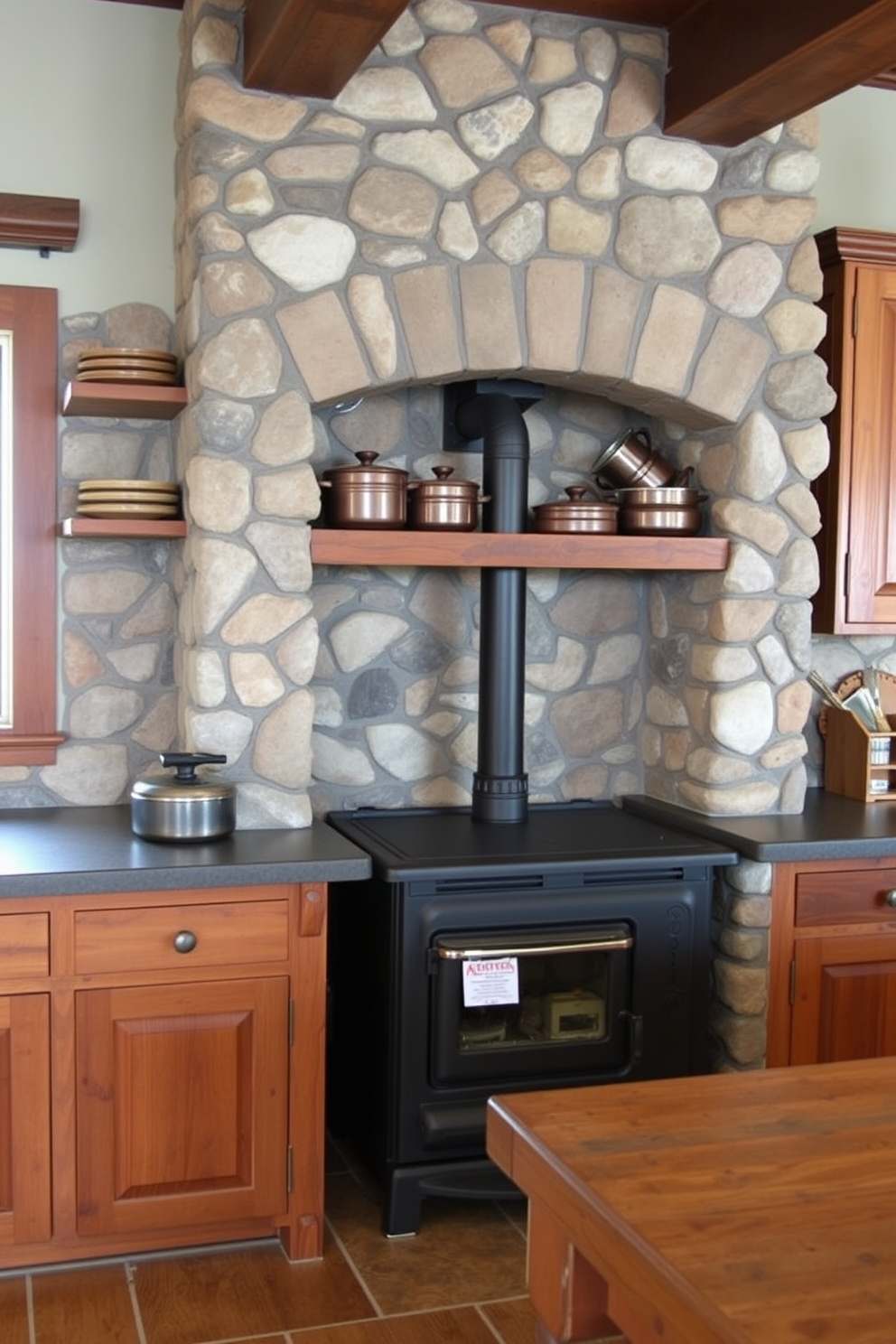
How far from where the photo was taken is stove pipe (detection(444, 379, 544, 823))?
132 inches

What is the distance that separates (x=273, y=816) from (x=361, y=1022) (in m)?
0.51

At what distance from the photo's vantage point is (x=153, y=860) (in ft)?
9.14

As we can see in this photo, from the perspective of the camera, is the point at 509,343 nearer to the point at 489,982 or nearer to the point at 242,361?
the point at 242,361

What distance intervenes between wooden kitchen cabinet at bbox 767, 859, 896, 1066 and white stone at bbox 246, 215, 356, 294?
1666mm

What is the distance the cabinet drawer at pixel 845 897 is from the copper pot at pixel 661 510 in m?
0.88

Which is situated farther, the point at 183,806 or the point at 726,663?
the point at 726,663

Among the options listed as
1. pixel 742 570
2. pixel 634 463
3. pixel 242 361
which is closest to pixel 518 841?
pixel 742 570

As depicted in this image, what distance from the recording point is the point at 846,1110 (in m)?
1.76

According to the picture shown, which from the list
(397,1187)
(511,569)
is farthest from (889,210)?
(397,1187)

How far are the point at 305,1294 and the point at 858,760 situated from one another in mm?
1956

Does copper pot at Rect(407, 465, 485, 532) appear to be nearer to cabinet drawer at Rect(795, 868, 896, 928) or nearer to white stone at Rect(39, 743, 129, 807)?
Answer: white stone at Rect(39, 743, 129, 807)

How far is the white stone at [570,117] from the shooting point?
3256 millimetres

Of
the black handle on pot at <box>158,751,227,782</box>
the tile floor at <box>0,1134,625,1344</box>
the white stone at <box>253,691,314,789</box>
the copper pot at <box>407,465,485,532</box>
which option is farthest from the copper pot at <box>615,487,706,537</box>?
the tile floor at <box>0,1134,625,1344</box>

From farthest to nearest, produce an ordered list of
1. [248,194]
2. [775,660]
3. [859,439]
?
[859,439] < [775,660] < [248,194]
